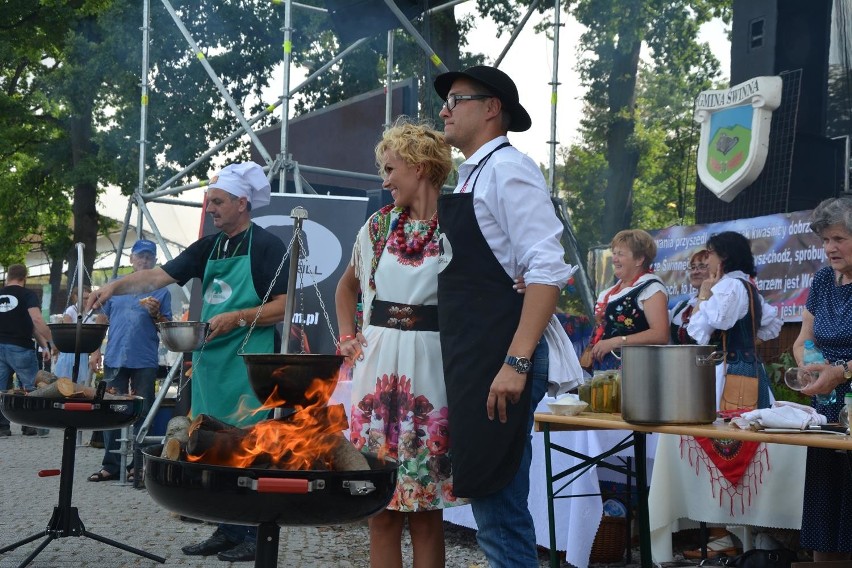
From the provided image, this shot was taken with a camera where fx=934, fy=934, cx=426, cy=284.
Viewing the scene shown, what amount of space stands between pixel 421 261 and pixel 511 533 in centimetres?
100

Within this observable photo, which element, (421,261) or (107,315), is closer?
(421,261)

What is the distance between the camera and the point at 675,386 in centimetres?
327

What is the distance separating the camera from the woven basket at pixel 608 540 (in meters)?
A: 5.16

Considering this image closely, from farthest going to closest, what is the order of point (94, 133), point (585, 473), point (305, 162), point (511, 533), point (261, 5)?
point (94, 133)
point (261, 5)
point (305, 162)
point (585, 473)
point (511, 533)

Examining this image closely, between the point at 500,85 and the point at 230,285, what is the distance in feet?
7.28

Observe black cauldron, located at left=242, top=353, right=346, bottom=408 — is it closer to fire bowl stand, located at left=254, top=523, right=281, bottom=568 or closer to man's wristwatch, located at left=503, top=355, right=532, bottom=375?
fire bowl stand, located at left=254, top=523, right=281, bottom=568

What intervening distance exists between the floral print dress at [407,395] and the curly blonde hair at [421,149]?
0.25m

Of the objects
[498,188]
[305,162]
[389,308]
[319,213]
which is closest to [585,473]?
[389,308]

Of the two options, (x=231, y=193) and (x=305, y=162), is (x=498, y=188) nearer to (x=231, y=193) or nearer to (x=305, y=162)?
(x=231, y=193)

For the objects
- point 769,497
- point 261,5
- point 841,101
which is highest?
point 261,5

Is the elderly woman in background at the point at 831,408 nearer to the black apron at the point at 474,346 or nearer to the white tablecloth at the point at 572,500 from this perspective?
the white tablecloth at the point at 572,500

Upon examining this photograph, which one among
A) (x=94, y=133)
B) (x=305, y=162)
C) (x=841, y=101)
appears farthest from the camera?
(x=94, y=133)

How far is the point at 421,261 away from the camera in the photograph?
3.26 meters

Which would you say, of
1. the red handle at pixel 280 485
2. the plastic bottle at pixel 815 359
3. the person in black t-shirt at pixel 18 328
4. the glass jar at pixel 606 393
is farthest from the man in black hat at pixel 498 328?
the person in black t-shirt at pixel 18 328
